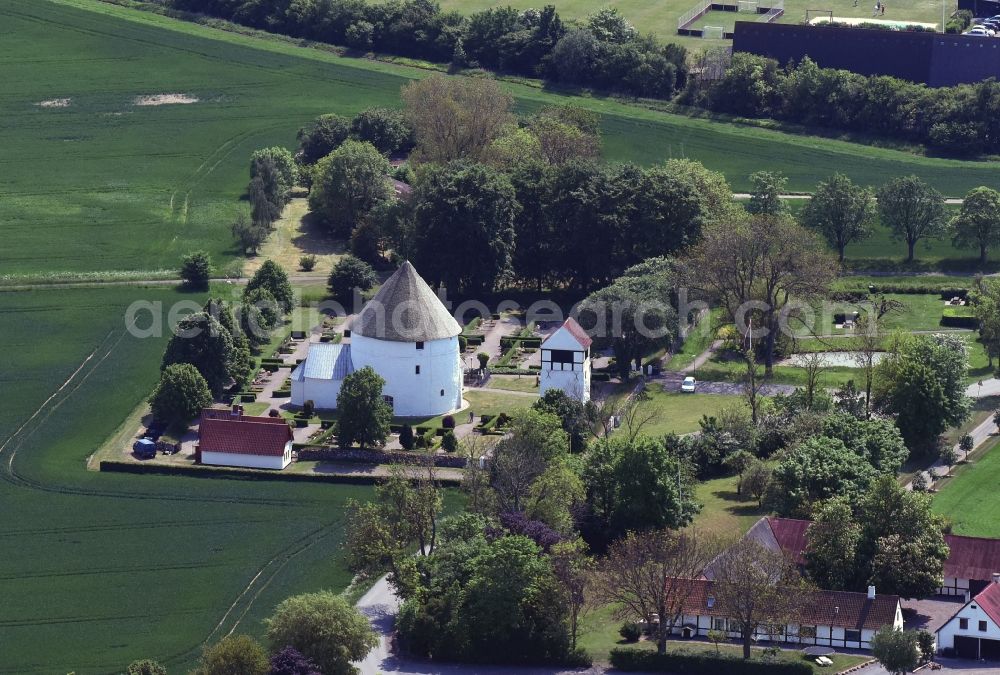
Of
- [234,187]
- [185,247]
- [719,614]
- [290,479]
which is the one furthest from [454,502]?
[234,187]

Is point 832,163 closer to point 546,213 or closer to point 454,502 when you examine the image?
point 546,213

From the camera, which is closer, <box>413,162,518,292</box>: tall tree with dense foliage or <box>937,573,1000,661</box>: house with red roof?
<box>937,573,1000,661</box>: house with red roof

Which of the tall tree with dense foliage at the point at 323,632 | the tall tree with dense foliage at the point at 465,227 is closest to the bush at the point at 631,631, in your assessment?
the tall tree with dense foliage at the point at 323,632

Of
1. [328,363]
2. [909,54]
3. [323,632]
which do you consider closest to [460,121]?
[328,363]

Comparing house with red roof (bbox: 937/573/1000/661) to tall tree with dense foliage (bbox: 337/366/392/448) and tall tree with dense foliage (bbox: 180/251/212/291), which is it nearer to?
tall tree with dense foliage (bbox: 337/366/392/448)

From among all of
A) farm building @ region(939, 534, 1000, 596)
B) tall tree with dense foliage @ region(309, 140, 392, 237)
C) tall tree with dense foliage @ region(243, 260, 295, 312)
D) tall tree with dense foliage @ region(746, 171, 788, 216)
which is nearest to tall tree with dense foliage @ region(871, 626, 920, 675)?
farm building @ region(939, 534, 1000, 596)
